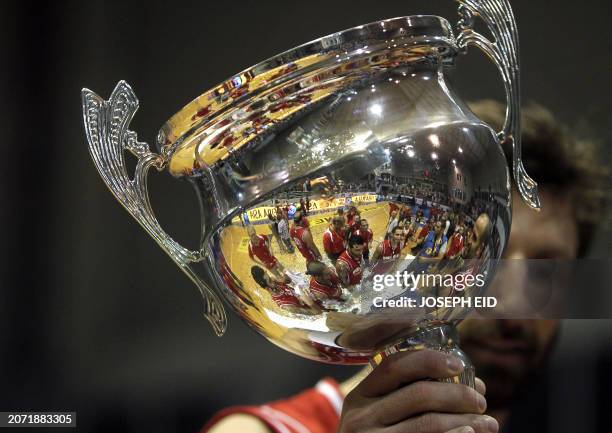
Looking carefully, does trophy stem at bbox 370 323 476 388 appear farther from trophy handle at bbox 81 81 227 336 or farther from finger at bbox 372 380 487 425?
trophy handle at bbox 81 81 227 336

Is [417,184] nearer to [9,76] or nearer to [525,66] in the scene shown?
[525,66]

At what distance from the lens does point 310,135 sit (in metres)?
0.52

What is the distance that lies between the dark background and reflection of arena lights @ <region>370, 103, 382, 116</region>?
529 millimetres

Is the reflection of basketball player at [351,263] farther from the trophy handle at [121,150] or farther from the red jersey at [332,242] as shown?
the trophy handle at [121,150]

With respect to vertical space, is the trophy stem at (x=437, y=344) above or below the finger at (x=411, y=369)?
above

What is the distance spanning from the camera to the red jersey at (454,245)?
1.68ft

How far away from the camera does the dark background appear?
103 centimetres

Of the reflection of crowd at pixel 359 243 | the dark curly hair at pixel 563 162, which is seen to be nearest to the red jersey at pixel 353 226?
the reflection of crowd at pixel 359 243

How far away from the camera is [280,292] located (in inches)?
20.9

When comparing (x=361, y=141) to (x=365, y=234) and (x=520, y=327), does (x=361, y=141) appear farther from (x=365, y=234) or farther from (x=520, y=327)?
(x=520, y=327)

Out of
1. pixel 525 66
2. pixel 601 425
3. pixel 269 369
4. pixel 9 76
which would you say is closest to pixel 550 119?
pixel 525 66

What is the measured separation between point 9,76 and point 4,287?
0.29 metres

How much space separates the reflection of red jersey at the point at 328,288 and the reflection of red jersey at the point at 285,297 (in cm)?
2

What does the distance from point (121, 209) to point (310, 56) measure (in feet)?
2.09
